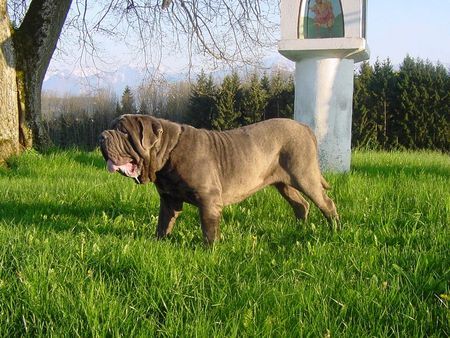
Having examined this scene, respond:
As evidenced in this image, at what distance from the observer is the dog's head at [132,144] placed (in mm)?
4309

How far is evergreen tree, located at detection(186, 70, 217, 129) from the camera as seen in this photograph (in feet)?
60.3

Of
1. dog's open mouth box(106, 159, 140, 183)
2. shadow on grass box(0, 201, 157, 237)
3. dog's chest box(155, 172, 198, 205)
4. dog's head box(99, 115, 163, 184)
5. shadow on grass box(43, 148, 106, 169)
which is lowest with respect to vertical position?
shadow on grass box(0, 201, 157, 237)

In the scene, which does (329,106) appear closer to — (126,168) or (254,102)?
(126,168)

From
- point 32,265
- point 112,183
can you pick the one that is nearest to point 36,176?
point 112,183

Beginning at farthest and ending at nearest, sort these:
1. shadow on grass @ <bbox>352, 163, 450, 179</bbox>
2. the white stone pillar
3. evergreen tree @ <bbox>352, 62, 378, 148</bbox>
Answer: evergreen tree @ <bbox>352, 62, 378, 148</bbox> → the white stone pillar → shadow on grass @ <bbox>352, 163, 450, 179</bbox>

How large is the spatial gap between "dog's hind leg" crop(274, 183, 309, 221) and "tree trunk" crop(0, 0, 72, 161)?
21.5ft

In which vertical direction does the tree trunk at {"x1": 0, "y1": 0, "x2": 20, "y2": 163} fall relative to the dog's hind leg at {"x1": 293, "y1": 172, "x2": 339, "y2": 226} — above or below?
above

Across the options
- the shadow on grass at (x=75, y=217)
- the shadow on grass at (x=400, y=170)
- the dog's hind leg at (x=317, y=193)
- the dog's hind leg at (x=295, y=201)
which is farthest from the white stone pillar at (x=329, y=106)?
the shadow on grass at (x=75, y=217)

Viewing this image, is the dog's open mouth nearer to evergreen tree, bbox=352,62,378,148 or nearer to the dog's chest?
the dog's chest

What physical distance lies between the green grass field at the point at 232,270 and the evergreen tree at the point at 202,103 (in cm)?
1243

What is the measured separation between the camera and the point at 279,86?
59.5 ft

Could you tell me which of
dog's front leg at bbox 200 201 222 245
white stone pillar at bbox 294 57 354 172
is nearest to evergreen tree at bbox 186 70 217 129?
white stone pillar at bbox 294 57 354 172

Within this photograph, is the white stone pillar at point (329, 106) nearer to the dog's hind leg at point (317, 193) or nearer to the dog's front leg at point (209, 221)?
the dog's hind leg at point (317, 193)

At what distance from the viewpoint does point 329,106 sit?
8.60 meters
